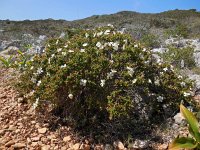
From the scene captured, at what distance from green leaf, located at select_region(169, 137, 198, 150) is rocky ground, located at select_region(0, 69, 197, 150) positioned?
1.45 ft

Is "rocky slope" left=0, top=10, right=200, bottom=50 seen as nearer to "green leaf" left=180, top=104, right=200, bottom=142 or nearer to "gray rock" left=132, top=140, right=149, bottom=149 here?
"gray rock" left=132, top=140, right=149, bottom=149

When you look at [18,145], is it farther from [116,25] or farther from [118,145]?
[116,25]

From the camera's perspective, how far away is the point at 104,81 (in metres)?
4.64

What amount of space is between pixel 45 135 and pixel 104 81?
99 centimetres

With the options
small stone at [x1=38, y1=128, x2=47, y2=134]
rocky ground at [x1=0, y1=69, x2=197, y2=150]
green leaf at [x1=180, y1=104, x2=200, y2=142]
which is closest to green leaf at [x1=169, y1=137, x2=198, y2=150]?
green leaf at [x1=180, y1=104, x2=200, y2=142]

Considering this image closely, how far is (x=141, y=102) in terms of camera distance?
A: 4.96 metres

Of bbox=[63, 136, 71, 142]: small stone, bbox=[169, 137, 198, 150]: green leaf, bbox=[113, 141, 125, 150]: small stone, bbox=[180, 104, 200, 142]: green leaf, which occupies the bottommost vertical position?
bbox=[113, 141, 125, 150]: small stone

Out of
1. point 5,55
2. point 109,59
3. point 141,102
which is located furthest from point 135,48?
point 5,55

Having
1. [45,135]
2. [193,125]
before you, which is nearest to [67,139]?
[45,135]

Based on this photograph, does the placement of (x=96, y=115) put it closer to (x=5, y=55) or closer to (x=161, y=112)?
(x=161, y=112)

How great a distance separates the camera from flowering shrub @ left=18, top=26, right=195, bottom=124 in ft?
15.4

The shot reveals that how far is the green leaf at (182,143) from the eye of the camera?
3984mm

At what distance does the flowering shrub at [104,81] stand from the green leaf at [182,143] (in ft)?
2.32

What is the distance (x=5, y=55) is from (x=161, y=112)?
5684 millimetres
